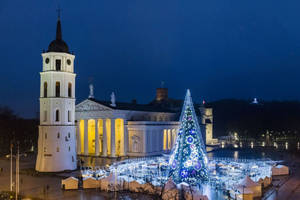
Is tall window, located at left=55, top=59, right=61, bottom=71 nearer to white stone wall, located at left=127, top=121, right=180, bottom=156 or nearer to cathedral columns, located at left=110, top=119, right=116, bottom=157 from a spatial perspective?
cathedral columns, located at left=110, top=119, right=116, bottom=157

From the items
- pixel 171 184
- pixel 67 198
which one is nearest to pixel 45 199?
pixel 67 198

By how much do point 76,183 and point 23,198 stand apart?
4890 millimetres

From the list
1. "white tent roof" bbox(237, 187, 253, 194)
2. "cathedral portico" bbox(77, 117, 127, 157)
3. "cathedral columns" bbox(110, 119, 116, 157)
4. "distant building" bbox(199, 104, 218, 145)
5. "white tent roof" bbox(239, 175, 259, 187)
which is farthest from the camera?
"distant building" bbox(199, 104, 218, 145)

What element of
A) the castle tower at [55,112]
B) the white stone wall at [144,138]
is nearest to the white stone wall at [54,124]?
the castle tower at [55,112]

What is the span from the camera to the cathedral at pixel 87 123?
41.4m

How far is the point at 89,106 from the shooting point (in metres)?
61.4

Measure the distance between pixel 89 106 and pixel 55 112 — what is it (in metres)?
19.6

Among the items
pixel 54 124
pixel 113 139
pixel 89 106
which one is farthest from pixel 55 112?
pixel 89 106

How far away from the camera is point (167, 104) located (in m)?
99.8

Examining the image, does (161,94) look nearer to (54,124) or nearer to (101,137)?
(101,137)

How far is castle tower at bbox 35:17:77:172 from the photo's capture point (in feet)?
135

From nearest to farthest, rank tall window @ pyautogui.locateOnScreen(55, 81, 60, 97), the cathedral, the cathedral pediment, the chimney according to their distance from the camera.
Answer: the cathedral < tall window @ pyautogui.locateOnScreen(55, 81, 60, 97) < the cathedral pediment < the chimney

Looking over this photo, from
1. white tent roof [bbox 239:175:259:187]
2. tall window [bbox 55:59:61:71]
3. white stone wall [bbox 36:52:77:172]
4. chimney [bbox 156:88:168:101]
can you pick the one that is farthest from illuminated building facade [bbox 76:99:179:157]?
chimney [bbox 156:88:168:101]

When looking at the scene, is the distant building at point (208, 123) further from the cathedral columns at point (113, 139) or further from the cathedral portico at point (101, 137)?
the cathedral columns at point (113, 139)
